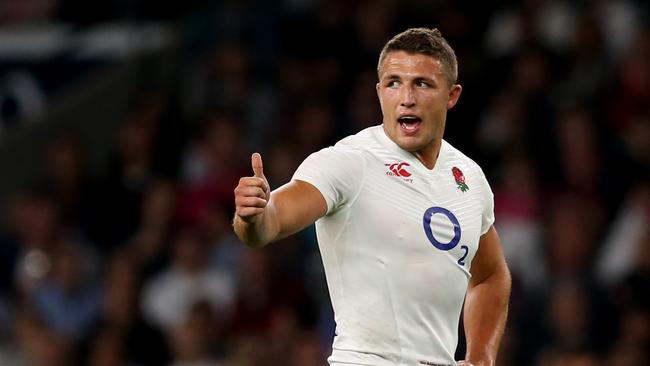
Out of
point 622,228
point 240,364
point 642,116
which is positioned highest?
point 642,116

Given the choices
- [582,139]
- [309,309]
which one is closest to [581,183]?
[582,139]

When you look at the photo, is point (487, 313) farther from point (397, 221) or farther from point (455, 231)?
point (397, 221)

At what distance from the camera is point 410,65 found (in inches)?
208

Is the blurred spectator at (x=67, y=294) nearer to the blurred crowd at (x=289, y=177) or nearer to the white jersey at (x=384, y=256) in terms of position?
the blurred crowd at (x=289, y=177)

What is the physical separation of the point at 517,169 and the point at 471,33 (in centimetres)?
204

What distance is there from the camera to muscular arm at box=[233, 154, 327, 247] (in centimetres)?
467

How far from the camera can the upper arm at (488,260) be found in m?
5.73

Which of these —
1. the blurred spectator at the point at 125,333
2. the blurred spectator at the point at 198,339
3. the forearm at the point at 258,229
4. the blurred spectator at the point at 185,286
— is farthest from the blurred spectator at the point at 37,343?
the forearm at the point at 258,229

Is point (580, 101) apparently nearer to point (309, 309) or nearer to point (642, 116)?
point (642, 116)

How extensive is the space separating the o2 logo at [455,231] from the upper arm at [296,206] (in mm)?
407

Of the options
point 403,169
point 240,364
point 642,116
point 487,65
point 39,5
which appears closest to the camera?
point 403,169

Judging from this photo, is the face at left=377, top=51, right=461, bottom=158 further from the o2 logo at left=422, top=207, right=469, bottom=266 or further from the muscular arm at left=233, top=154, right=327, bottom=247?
the muscular arm at left=233, top=154, right=327, bottom=247

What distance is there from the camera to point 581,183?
10172 mm

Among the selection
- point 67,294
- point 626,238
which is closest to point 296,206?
point 626,238
